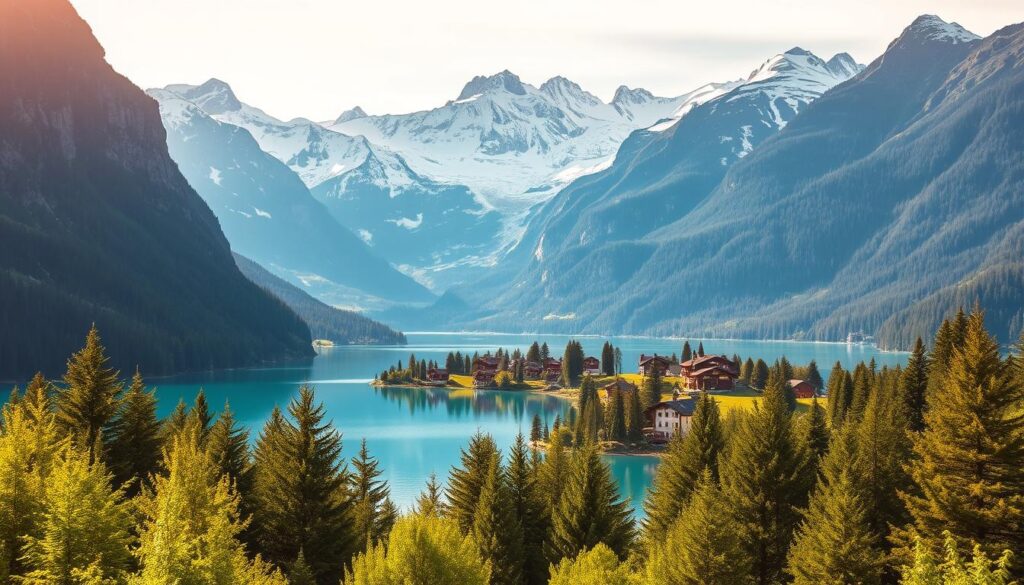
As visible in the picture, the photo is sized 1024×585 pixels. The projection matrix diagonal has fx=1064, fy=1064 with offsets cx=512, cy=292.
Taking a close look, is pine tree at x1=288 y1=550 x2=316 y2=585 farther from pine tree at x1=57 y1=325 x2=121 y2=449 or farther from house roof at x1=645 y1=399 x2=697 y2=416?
house roof at x1=645 y1=399 x2=697 y2=416

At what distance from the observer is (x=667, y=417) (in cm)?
12838

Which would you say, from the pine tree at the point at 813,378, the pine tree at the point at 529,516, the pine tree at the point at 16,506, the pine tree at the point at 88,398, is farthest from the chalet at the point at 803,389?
the pine tree at the point at 16,506

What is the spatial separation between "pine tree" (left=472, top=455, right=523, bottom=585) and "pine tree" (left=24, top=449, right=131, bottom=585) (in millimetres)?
18415

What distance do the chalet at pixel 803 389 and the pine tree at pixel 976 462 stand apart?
395 feet

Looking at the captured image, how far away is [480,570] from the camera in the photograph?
3647 cm

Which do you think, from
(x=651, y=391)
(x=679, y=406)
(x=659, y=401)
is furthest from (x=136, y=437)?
(x=659, y=401)

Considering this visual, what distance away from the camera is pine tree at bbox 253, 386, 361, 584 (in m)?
44.6

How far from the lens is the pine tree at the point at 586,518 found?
162 ft

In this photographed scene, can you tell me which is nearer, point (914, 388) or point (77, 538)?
point (77, 538)

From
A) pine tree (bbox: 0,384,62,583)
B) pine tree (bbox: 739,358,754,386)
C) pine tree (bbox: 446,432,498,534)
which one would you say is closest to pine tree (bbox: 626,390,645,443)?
pine tree (bbox: 739,358,754,386)

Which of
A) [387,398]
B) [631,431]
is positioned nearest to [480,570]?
[631,431]

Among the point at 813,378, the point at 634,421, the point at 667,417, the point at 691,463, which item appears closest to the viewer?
the point at 691,463

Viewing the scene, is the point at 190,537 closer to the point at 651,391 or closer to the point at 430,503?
the point at 430,503

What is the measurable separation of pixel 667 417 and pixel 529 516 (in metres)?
77.3
